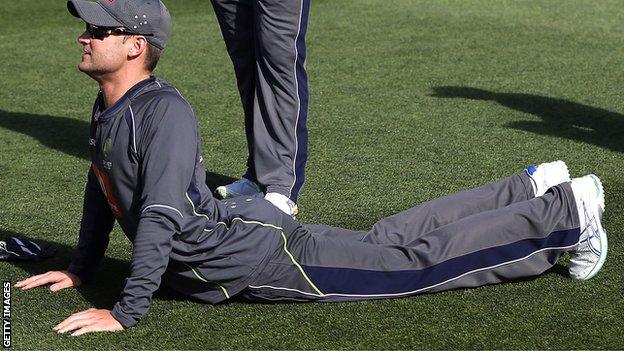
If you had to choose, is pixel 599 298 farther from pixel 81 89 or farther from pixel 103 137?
pixel 81 89

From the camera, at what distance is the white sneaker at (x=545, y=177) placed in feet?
14.3

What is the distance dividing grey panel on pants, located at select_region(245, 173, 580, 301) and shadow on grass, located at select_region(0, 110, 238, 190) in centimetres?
249

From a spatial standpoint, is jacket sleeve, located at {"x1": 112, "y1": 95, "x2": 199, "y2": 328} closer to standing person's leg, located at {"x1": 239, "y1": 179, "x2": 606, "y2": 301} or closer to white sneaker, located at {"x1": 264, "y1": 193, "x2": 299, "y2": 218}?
standing person's leg, located at {"x1": 239, "y1": 179, "x2": 606, "y2": 301}

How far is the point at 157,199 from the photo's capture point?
3.59 metres

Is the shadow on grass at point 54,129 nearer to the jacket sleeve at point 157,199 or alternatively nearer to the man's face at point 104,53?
the man's face at point 104,53

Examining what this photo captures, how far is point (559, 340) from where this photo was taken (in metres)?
3.62

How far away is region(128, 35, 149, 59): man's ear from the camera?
3.75 meters

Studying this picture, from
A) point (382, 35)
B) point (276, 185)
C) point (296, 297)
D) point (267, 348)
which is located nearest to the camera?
point (267, 348)

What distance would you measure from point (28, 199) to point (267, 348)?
2149mm

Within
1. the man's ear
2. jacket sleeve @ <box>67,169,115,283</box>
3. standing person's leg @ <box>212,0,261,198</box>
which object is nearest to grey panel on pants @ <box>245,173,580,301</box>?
jacket sleeve @ <box>67,169,115,283</box>

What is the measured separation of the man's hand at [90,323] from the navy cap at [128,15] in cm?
89

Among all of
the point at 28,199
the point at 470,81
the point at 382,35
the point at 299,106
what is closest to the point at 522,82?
the point at 470,81

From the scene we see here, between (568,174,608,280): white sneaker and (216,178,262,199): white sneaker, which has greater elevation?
(568,174,608,280): white sneaker

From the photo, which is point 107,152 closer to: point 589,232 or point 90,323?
point 90,323
